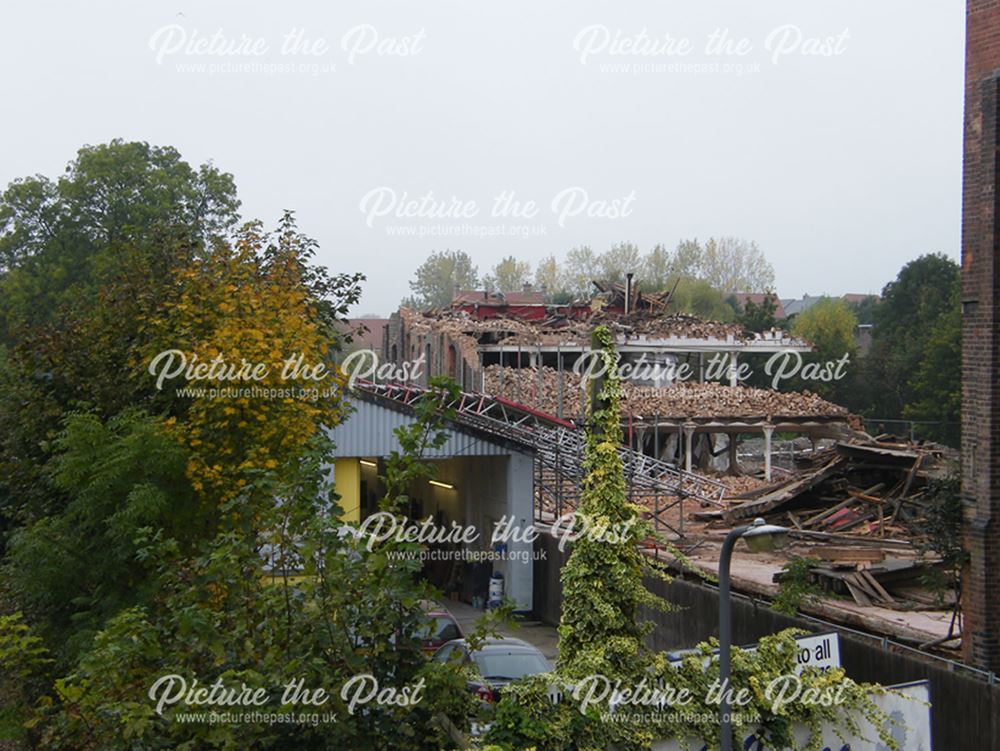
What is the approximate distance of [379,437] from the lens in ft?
83.9

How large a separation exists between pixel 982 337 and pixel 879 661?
468 centimetres

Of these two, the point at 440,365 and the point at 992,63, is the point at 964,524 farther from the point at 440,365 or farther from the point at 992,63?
the point at 440,365

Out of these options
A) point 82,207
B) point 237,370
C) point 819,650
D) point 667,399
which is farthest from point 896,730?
point 82,207

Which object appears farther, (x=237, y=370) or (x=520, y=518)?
(x=520, y=518)

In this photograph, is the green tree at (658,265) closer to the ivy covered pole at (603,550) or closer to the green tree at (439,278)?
the green tree at (439,278)

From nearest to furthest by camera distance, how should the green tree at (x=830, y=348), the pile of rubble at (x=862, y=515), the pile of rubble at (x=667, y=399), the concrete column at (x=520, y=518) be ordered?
the pile of rubble at (x=862, y=515) → the concrete column at (x=520, y=518) → the pile of rubble at (x=667, y=399) → the green tree at (x=830, y=348)

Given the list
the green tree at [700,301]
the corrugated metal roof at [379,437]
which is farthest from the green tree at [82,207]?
the green tree at [700,301]

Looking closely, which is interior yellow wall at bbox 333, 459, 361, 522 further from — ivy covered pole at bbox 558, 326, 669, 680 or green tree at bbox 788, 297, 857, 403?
green tree at bbox 788, 297, 857, 403

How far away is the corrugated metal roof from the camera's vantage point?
25.2 m

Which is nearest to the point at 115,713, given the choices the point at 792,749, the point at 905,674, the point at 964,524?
the point at 792,749

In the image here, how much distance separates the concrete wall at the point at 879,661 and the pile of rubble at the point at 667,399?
1889cm

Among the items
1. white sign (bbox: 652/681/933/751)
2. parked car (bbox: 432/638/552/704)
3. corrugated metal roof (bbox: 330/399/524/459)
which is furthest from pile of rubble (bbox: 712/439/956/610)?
white sign (bbox: 652/681/933/751)

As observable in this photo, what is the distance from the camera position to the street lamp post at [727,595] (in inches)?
355

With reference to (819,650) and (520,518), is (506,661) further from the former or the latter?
(520,518)
